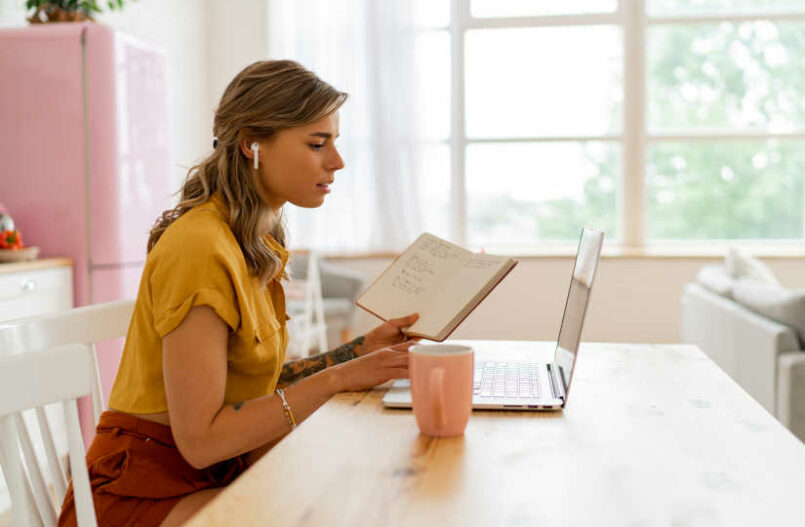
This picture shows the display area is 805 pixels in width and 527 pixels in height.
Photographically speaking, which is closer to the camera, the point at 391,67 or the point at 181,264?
the point at 181,264

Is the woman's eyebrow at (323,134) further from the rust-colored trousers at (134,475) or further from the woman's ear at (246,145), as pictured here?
the rust-colored trousers at (134,475)

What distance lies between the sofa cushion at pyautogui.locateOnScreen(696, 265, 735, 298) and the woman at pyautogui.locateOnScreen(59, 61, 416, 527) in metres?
2.33

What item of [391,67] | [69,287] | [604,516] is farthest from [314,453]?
[391,67]

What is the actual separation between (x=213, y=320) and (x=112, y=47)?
2.31 meters

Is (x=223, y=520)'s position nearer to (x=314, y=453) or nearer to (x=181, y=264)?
(x=314, y=453)

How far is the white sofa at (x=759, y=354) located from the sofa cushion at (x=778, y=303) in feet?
0.07

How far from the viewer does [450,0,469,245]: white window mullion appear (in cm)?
550

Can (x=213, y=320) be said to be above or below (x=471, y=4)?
below

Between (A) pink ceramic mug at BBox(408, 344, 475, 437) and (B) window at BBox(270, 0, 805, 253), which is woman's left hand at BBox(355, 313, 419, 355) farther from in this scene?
(B) window at BBox(270, 0, 805, 253)

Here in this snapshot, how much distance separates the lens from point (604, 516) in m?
0.81

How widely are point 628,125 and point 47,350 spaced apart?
16.3 ft

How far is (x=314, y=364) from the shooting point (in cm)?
159

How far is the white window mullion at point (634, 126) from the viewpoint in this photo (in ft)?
17.6

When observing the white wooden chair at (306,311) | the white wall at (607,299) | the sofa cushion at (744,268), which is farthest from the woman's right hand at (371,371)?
the white wall at (607,299)
